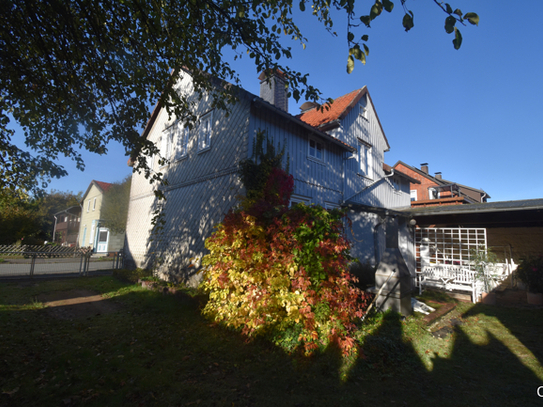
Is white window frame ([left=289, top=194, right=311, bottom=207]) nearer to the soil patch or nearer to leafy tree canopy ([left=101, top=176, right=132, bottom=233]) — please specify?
the soil patch

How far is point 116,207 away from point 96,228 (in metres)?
4.23

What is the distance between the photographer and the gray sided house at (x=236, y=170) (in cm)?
881

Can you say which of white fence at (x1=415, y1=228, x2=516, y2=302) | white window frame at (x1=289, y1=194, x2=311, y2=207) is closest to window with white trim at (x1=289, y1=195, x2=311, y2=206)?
white window frame at (x1=289, y1=194, x2=311, y2=207)

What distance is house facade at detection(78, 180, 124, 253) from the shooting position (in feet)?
92.7

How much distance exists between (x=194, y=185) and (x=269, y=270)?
263 inches

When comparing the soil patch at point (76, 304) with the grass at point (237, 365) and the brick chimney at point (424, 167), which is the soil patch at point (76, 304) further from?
the brick chimney at point (424, 167)

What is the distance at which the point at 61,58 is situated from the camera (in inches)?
195

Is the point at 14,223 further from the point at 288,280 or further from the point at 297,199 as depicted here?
the point at 288,280

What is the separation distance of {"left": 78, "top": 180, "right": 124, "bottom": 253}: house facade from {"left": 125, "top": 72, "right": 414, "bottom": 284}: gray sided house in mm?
16365

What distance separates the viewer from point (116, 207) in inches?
1060

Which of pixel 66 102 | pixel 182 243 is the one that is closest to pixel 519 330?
pixel 182 243

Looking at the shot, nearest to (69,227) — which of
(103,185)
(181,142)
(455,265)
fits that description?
(103,185)

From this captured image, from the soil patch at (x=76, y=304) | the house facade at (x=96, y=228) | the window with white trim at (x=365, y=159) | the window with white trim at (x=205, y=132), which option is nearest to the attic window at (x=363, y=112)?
the window with white trim at (x=365, y=159)

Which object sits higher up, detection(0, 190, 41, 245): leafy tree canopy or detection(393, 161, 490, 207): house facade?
detection(393, 161, 490, 207): house facade
